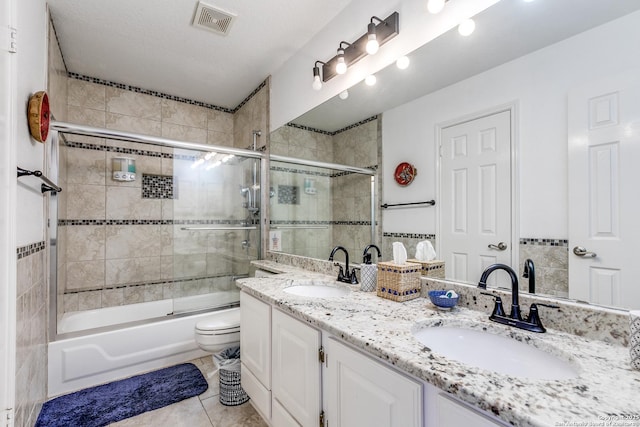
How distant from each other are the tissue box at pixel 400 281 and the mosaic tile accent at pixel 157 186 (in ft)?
8.21

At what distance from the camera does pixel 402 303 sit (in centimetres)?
123

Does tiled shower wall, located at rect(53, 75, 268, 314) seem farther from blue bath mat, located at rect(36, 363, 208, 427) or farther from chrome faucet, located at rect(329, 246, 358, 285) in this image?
chrome faucet, located at rect(329, 246, 358, 285)

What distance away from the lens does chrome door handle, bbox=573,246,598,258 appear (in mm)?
859

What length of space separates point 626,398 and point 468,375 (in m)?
0.28

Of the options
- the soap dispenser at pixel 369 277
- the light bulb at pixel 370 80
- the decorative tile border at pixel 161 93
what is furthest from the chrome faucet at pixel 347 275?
the decorative tile border at pixel 161 93

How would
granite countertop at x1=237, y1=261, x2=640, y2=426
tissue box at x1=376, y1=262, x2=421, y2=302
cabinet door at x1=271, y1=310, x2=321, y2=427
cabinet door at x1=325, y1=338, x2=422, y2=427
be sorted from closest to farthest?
granite countertop at x1=237, y1=261, x2=640, y2=426, cabinet door at x1=325, y1=338, x2=422, y2=427, cabinet door at x1=271, y1=310, x2=321, y2=427, tissue box at x1=376, y1=262, x2=421, y2=302

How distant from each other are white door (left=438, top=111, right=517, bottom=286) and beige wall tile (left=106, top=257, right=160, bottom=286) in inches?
111

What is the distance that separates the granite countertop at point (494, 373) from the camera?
1.75 ft

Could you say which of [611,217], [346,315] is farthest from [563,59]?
[346,315]

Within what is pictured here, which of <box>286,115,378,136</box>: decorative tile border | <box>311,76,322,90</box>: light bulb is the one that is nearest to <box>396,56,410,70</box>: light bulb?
<box>286,115,378,136</box>: decorative tile border

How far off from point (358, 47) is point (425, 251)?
48.8 inches

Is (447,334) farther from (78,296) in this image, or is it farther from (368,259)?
(78,296)

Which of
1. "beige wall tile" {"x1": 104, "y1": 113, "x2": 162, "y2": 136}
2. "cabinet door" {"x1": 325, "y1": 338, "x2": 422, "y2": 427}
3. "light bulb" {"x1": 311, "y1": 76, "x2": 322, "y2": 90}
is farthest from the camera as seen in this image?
"beige wall tile" {"x1": 104, "y1": 113, "x2": 162, "y2": 136}

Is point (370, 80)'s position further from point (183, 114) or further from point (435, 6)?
point (183, 114)
